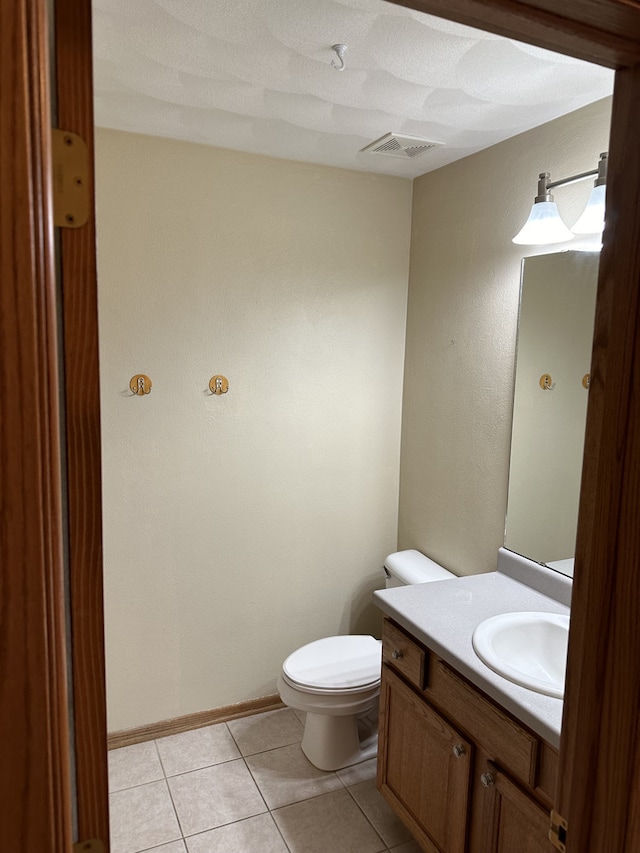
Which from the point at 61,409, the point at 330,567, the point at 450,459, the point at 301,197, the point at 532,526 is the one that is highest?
the point at 301,197

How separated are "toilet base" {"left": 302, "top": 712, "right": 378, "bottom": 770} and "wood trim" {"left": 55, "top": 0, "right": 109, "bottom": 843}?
186 cm

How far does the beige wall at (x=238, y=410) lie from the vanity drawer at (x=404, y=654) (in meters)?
0.88

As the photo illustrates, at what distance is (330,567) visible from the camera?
293cm

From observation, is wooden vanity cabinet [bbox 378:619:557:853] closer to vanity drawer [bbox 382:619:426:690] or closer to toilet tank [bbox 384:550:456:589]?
vanity drawer [bbox 382:619:426:690]

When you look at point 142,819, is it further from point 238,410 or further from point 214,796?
point 238,410

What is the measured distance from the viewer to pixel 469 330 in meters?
2.48

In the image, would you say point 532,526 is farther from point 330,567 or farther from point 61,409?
point 61,409

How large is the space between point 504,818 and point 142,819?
1358 millimetres

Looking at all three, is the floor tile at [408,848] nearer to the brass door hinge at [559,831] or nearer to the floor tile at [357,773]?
the floor tile at [357,773]

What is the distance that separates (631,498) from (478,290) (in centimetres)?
170

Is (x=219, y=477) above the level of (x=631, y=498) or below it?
below

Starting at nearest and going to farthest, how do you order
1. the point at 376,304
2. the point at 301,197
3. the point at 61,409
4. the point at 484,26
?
the point at 61,409
the point at 484,26
the point at 301,197
the point at 376,304

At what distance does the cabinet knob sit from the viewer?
1570 millimetres

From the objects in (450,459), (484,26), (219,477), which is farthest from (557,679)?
(484,26)
